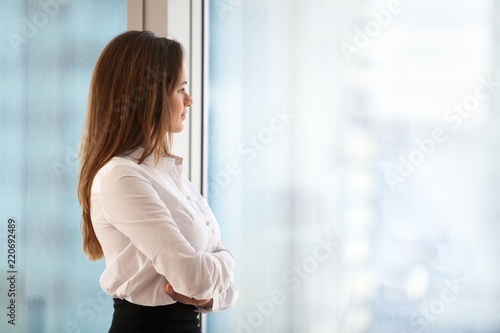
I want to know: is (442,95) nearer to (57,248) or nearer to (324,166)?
(324,166)

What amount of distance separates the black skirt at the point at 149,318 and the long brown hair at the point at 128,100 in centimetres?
30

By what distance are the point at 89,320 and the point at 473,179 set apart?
5.79ft

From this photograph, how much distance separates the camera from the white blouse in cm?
112

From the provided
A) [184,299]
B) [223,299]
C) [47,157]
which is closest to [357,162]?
[223,299]

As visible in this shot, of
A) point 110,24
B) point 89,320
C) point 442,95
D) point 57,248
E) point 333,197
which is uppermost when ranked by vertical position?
point 110,24

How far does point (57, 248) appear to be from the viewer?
2.33 meters

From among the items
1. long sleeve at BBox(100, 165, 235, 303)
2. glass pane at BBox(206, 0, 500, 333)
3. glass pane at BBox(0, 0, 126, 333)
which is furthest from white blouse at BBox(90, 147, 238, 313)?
glass pane at BBox(0, 0, 126, 333)

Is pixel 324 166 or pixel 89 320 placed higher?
pixel 324 166

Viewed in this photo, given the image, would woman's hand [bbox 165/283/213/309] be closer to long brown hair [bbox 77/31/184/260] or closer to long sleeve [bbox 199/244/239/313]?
long sleeve [bbox 199/244/239/313]

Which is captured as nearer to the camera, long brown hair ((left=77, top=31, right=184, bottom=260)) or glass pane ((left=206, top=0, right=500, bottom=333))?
long brown hair ((left=77, top=31, right=184, bottom=260))

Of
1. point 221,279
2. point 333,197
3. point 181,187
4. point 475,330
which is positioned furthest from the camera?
point 333,197

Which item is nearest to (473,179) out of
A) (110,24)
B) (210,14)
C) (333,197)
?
(333,197)

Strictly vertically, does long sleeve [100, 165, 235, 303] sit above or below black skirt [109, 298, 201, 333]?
above

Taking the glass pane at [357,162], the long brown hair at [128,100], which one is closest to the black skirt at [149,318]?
the long brown hair at [128,100]
